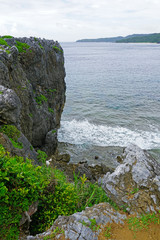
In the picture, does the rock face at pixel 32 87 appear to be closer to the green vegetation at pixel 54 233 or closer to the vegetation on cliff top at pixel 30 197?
the vegetation on cliff top at pixel 30 197

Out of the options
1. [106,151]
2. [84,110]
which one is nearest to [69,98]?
[84,110]

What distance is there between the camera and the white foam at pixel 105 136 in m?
27.6

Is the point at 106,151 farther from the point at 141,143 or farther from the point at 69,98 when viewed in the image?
the point at 69,98

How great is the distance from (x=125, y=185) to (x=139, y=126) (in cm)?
2557

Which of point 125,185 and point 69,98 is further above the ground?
point 125,185

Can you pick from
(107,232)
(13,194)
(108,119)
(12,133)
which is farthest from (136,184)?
(108,119)

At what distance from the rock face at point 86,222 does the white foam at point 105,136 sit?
20.1 metres

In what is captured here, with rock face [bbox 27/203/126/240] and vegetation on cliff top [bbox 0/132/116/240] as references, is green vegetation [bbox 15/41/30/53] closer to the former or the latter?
vegetation on cliff top [bbox 0/132/116/240]

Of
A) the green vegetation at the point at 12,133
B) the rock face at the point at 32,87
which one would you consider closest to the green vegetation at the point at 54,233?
the green vegetation at the point at 12,133

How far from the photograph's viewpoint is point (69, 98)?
4675 centimetres

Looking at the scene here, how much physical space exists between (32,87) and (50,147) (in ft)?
23.6

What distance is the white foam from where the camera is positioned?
2764 cm

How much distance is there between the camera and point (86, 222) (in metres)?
6.62

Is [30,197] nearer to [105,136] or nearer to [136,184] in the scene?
[136,184]
